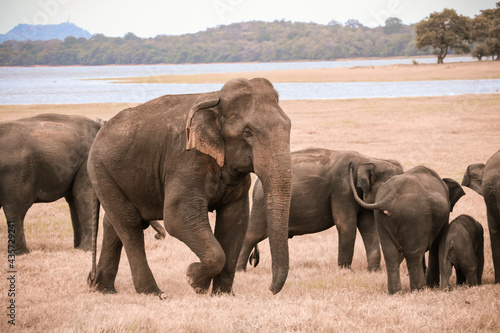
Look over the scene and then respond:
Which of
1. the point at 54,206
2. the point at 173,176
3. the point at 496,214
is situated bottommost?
the point at 54,206

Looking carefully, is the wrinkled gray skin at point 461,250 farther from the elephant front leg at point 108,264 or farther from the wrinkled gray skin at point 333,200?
the elephant front leg at point 108,264

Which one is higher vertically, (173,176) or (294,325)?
(173,176)

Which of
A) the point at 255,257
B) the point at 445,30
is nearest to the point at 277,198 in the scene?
the point at 255,257

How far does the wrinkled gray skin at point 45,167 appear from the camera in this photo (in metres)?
10.8

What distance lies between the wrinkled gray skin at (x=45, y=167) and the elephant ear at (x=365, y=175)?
4.79 meters

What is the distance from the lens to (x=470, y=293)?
7.66m

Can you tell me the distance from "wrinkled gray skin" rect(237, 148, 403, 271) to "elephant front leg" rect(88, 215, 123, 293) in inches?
94.8

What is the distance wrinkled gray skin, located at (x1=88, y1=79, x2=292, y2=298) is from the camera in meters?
6.85

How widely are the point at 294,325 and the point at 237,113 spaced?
232cm

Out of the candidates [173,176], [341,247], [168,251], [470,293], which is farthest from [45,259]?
[470,293]

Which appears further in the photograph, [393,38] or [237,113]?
[393,38]

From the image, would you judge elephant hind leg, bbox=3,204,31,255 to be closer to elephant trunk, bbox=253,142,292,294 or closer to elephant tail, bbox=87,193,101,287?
elephant tail, bbox=87,193,101,287

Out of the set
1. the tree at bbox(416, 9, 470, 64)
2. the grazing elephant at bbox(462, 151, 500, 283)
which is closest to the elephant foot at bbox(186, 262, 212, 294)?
the grazing elephant at bbox(462, 151, 500, 283)

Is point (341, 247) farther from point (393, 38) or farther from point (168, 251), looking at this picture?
point (393, 38)
